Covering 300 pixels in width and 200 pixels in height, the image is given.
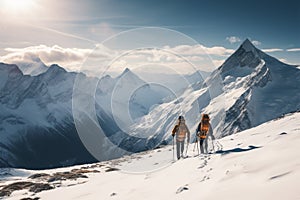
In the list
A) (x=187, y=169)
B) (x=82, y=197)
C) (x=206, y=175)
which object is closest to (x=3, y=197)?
(x=82, y=197)

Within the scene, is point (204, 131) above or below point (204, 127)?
below

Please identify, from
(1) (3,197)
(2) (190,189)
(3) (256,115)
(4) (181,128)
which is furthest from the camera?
(3) (256,115)

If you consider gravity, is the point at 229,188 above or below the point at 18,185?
above

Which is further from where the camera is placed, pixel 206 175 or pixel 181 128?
pixel 181 128

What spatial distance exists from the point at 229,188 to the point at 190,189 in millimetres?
2321

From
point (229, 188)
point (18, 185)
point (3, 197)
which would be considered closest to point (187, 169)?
point (229, 188)

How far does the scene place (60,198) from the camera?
58.7 feet

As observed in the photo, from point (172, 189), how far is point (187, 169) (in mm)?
4050

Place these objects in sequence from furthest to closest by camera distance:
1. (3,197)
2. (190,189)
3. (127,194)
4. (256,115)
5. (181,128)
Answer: (256,115) → (181,128) → (3,197) → (127,194) → (190,189)

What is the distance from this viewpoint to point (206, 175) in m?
14.0

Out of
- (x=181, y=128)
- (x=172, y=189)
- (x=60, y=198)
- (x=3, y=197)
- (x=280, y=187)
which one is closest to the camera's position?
(x=280, y=187)

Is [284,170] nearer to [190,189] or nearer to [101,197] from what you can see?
[190,189]

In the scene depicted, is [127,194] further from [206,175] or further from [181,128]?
[181,128]

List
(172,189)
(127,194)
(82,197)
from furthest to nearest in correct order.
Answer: (82,197)
(127,194)
(172,189)
